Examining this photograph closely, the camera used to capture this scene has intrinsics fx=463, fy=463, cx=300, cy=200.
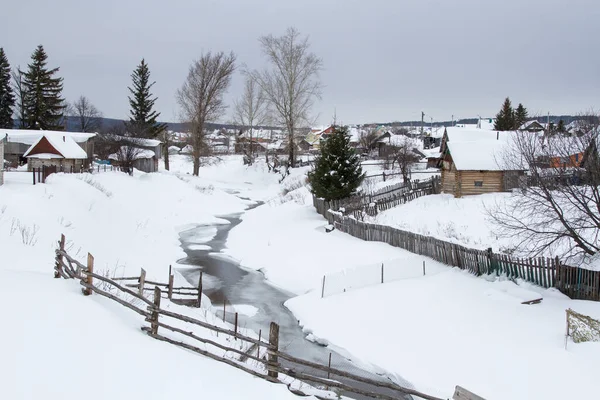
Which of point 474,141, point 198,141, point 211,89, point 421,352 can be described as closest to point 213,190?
point 198,141

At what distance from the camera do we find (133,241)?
85.4 ft

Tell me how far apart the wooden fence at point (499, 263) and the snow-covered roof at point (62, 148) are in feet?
101

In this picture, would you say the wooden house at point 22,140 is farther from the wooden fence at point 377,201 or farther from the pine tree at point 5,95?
the wooden fence at point 377,201

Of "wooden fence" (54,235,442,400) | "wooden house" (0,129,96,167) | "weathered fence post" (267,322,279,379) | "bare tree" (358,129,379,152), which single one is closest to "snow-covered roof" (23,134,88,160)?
"wooden house" (0,129,96,167)

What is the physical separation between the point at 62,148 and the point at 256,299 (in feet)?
106

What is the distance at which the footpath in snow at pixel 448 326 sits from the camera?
1098 centimetres

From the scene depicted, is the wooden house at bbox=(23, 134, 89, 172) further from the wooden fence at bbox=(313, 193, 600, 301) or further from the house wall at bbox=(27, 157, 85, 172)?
the wooden fence at bbox=(313, 193, 600, 301)

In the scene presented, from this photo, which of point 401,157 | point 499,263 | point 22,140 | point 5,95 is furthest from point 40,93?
point 499,263

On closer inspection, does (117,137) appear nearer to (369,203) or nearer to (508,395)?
(369,203)

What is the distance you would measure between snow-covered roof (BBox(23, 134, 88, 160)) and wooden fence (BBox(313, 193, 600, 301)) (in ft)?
101

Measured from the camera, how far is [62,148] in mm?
42688

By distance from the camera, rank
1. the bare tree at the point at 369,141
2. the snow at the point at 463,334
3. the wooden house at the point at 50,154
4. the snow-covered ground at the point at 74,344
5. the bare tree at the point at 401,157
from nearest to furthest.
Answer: the snow-covered ground at the point at 74,344, the snow at the point at 463,334, the wooden house at the point at 50,154, the bare tree at the point at 401,157, the bare tree at the point at 369,141

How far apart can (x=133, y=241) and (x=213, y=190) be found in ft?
87.6

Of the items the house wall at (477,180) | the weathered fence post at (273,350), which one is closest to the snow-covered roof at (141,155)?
the house wall at (477,180)
